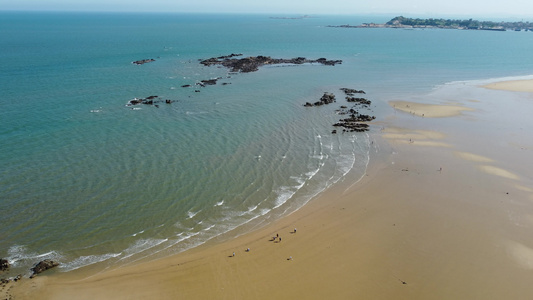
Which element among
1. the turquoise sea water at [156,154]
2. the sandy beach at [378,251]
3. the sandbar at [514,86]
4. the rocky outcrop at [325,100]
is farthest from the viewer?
the sandbar at [514,86]

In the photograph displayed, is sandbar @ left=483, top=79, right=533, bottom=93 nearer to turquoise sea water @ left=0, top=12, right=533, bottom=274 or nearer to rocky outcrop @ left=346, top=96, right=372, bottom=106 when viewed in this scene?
turquoise sea water @ left=0, top=12, right=533, bottom=274

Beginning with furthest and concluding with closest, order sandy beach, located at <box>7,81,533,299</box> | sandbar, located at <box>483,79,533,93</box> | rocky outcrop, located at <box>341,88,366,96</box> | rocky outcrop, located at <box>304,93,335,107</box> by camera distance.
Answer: sandbar, located at <box>483,79,533,93</box>, rocky outcrop, located at <box>341,88,366,96</box>, rocky outcrop, located at <box>304,93,335,107</box>, sandy beach, located at <box>7,81,533,299</box>

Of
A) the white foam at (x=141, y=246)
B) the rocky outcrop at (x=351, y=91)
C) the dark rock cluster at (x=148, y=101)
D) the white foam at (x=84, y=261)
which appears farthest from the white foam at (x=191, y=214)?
the rocky outcrop at (x=351, y=91)

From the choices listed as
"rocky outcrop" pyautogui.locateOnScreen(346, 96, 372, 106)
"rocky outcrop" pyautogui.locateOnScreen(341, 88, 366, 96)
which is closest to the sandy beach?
"rocky outcrop" pyautogui.locateOnScreen(346, 96, 372, 106)

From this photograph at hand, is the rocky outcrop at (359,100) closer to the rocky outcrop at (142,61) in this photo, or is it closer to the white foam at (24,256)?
the white foam at (24,256)

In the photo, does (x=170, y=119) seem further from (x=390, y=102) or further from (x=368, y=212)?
(x=390, y=102)

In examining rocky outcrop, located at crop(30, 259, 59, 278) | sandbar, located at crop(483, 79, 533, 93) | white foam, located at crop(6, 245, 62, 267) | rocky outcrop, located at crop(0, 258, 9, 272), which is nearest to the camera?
rocky outcrop, located at crop(30, 259, 59, 278)
